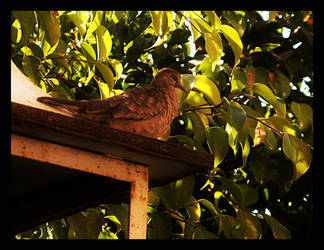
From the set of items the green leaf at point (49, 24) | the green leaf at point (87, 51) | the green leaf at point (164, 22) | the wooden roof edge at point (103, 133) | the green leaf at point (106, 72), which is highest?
the green leaf at point (87, 51)

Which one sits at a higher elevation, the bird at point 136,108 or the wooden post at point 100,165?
the bird at point 136,108

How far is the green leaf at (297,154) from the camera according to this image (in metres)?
1.77

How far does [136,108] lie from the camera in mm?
1202

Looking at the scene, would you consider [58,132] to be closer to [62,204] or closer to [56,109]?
[56,109]

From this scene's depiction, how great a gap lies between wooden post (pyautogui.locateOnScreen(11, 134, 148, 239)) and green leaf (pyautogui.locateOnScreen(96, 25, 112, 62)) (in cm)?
75

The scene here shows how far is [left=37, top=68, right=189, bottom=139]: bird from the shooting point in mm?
1136

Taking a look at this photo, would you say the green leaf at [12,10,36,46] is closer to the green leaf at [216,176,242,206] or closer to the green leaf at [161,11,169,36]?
the green leaf at [161,11,169,36]

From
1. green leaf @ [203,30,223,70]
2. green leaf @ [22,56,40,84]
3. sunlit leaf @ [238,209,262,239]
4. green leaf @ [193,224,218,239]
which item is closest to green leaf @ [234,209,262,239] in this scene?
sunlit leaf @ [238,209,262,239]

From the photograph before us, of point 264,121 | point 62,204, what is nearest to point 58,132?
point 62,204

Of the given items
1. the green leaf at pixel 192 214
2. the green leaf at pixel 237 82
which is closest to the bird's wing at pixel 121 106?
the green leaf at pixel 192 214

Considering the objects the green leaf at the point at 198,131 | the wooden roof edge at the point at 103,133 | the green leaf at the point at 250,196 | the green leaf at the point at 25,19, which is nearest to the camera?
the wooden roof edge at the point at 103,133

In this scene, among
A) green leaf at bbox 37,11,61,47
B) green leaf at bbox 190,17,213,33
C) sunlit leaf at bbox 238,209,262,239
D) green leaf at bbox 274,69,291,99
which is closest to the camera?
green leaf at bbox 37,11,61,47

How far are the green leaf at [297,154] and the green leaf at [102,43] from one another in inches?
21.7

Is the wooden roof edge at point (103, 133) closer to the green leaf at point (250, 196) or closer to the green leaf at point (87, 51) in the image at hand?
the green leaf at point (87, 51)
